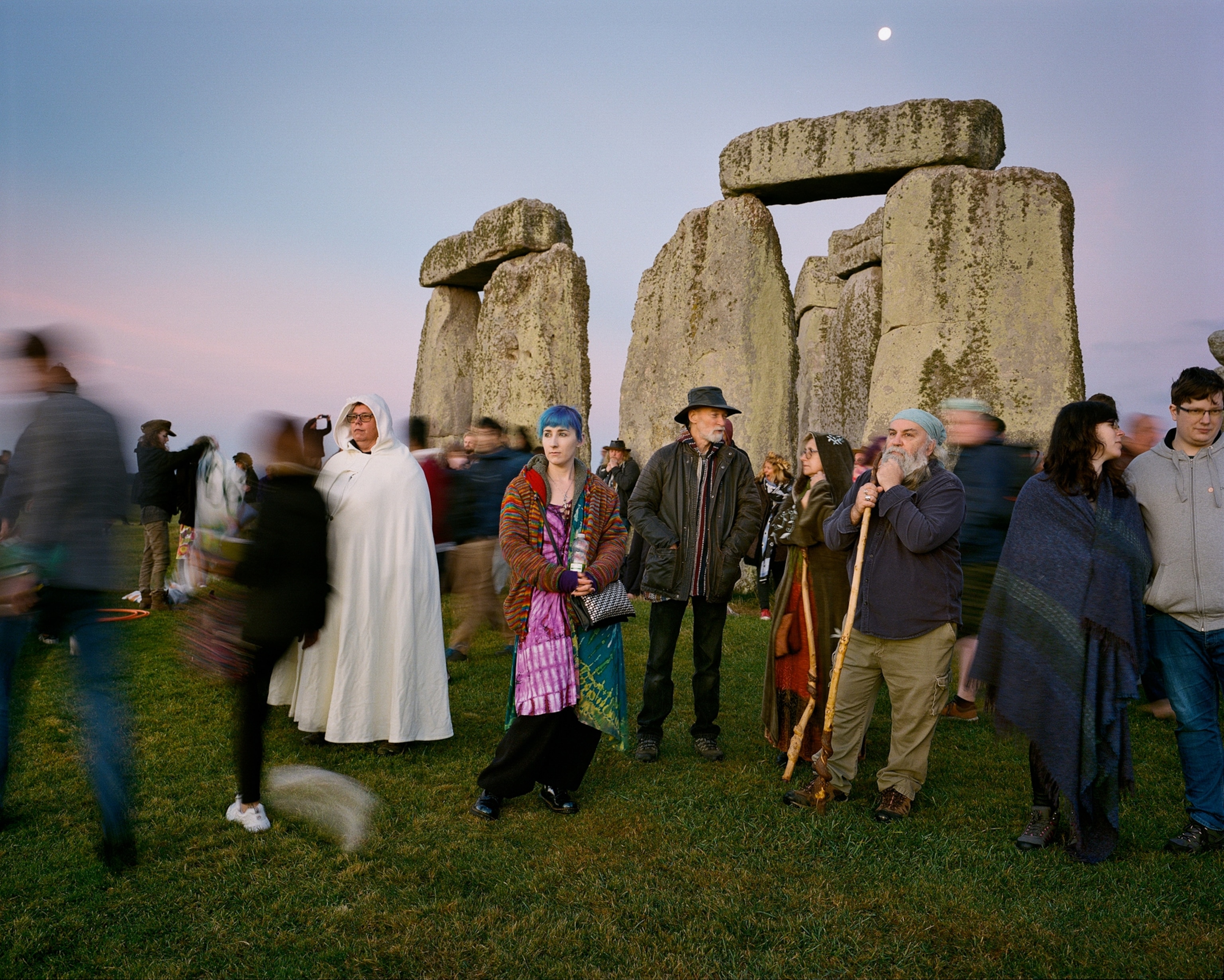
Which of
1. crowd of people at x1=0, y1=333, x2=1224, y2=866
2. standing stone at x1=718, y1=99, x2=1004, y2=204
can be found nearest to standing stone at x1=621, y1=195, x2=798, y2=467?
standing stone at x1=718, y1=99, x2=1004, y2=204

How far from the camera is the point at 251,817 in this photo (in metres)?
3.81

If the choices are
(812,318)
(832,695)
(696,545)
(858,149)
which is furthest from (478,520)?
(812,318)

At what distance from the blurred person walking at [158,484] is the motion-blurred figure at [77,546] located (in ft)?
17.2

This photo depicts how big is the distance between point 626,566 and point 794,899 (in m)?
2.77

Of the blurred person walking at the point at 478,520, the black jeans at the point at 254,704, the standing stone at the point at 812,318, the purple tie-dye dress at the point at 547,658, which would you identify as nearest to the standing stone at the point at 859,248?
the standing stone at the point at 812,318

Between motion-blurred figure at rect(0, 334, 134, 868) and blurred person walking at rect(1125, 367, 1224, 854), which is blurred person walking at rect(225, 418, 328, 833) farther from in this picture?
blurred person walking at rect(1125, 367, 1224, 854)

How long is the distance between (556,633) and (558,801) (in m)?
0.85

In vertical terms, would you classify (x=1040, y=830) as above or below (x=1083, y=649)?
below

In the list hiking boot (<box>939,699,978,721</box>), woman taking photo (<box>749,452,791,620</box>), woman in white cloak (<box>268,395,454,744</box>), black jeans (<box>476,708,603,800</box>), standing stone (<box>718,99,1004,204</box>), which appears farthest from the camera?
standing stone (<box>718,99,1004,204</box>)

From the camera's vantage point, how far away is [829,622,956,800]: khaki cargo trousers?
3971 millimetres

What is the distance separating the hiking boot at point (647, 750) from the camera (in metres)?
4.83

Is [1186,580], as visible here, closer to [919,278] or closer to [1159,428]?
[1159,428]

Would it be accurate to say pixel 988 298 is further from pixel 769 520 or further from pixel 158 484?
pixel 158 484

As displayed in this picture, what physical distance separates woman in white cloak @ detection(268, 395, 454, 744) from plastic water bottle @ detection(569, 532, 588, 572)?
1321 millimetres
